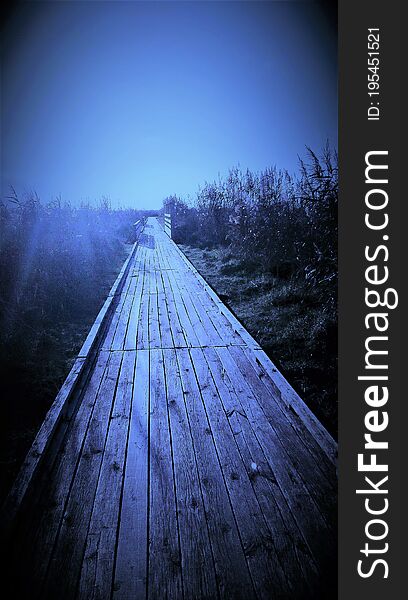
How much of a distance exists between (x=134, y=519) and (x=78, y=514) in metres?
0.31

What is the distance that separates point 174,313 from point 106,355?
1747mm

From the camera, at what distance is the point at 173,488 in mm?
1654

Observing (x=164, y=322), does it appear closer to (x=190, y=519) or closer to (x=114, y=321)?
(x=114, y=321)

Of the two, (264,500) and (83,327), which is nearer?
(264,500)

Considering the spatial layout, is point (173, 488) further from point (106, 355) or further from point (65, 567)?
point (106, 355)

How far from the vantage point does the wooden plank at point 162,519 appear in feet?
3.92

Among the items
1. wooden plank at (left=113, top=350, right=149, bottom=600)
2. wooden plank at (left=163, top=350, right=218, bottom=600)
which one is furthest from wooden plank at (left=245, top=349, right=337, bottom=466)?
wooden plank at (left=113, top=350, right=149, bottom=600)

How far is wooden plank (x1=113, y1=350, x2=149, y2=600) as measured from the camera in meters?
1.20

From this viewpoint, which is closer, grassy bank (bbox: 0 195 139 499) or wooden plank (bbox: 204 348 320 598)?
wooden plank (bbox: 204 348 320 598)

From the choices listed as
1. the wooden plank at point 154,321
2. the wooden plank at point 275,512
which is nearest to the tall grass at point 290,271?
the wooden plank at point 275,512

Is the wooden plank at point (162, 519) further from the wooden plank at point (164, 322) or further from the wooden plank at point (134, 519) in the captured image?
the wooden plank at point (164, 322)

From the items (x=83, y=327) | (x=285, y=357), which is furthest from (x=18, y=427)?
(x=285, y=357)

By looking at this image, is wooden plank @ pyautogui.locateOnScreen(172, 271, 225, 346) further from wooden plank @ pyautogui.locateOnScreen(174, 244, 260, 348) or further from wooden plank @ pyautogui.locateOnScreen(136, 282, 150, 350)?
wooden plank @ pyautogui.locateOnScreen(136, 282, 150, 350)

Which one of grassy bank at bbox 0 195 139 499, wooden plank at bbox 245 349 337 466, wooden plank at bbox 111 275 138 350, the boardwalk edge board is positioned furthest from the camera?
wooden plank at bbox 111 275 138 350
